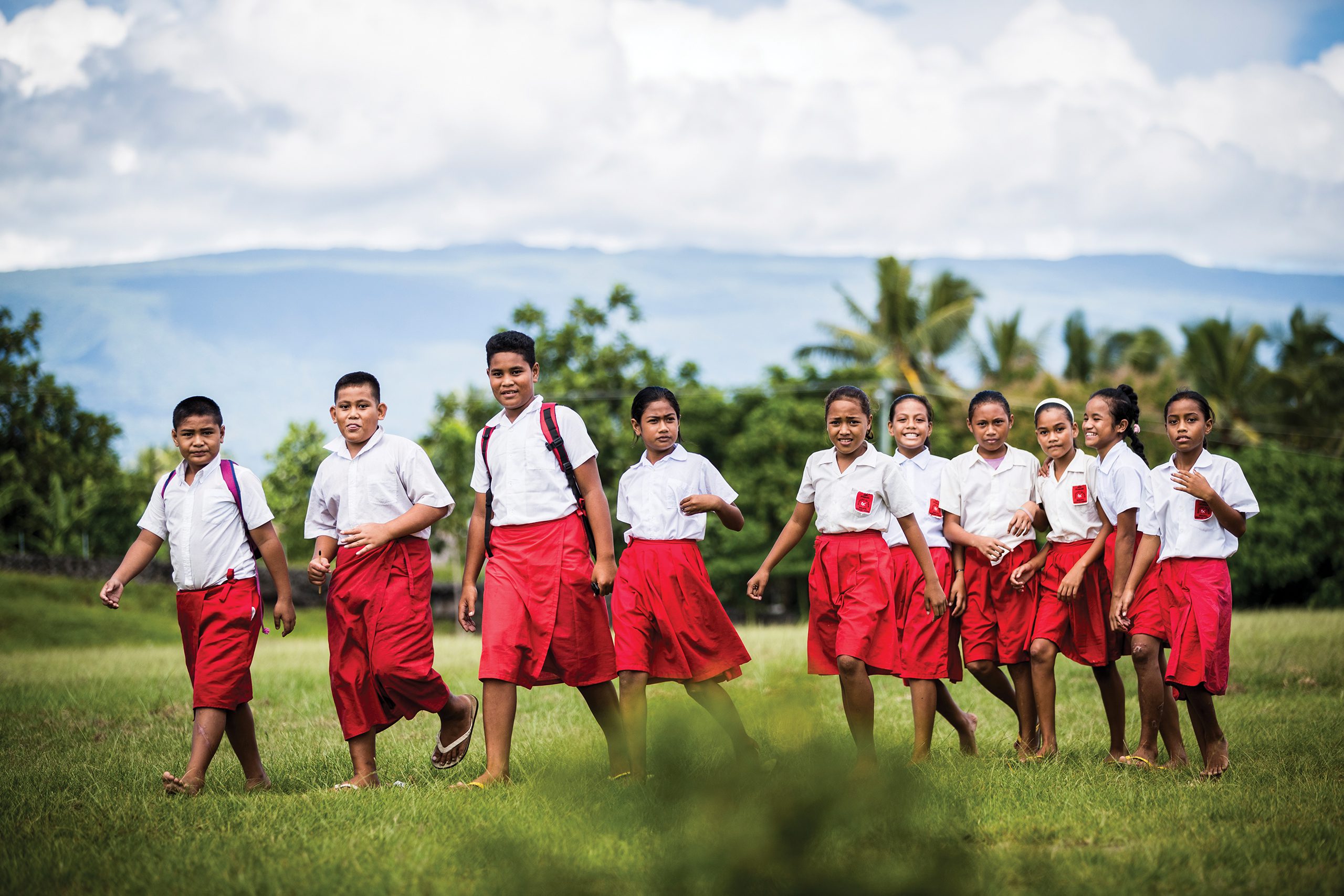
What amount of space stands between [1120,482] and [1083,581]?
65cm

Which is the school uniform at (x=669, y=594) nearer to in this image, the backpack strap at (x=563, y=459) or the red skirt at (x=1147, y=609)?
the backpack strap at (x=563, y=459)

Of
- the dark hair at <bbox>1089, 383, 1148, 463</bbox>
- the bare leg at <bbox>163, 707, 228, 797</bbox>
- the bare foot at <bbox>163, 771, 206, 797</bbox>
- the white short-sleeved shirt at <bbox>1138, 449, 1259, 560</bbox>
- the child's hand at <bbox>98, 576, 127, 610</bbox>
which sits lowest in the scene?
the bare foot at <bbox>163, 771, 206, 797</bbox>

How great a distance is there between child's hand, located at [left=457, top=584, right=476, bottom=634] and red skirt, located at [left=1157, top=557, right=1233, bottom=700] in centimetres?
377

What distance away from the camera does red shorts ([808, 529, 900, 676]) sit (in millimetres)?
6250

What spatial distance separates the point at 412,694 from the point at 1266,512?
31670 millimetres

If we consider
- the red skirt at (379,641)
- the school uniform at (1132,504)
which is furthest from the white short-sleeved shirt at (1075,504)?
the red skirt at (379,641)

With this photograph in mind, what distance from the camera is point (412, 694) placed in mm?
6102

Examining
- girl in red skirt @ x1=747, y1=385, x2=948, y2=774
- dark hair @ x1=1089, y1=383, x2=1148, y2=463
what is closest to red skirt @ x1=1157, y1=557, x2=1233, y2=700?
dark hair @ x1=1089, y1=383, x2=1148, y2=463

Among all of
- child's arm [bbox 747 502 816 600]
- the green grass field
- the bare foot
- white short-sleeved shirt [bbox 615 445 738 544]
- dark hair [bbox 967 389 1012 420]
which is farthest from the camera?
dark hair [bbox 967 389 1012 420]

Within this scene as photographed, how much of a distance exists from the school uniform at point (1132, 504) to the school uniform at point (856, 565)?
1.19 m

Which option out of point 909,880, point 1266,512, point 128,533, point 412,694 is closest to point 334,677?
point 412,694

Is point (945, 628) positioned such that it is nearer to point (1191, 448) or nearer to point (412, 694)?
point (1191, 448)

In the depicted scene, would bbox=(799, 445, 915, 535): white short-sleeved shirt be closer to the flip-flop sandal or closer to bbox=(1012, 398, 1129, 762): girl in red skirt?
bbox=(1012, 398, 1129, 762): girl in red skirt

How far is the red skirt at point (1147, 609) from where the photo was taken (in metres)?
6.46
